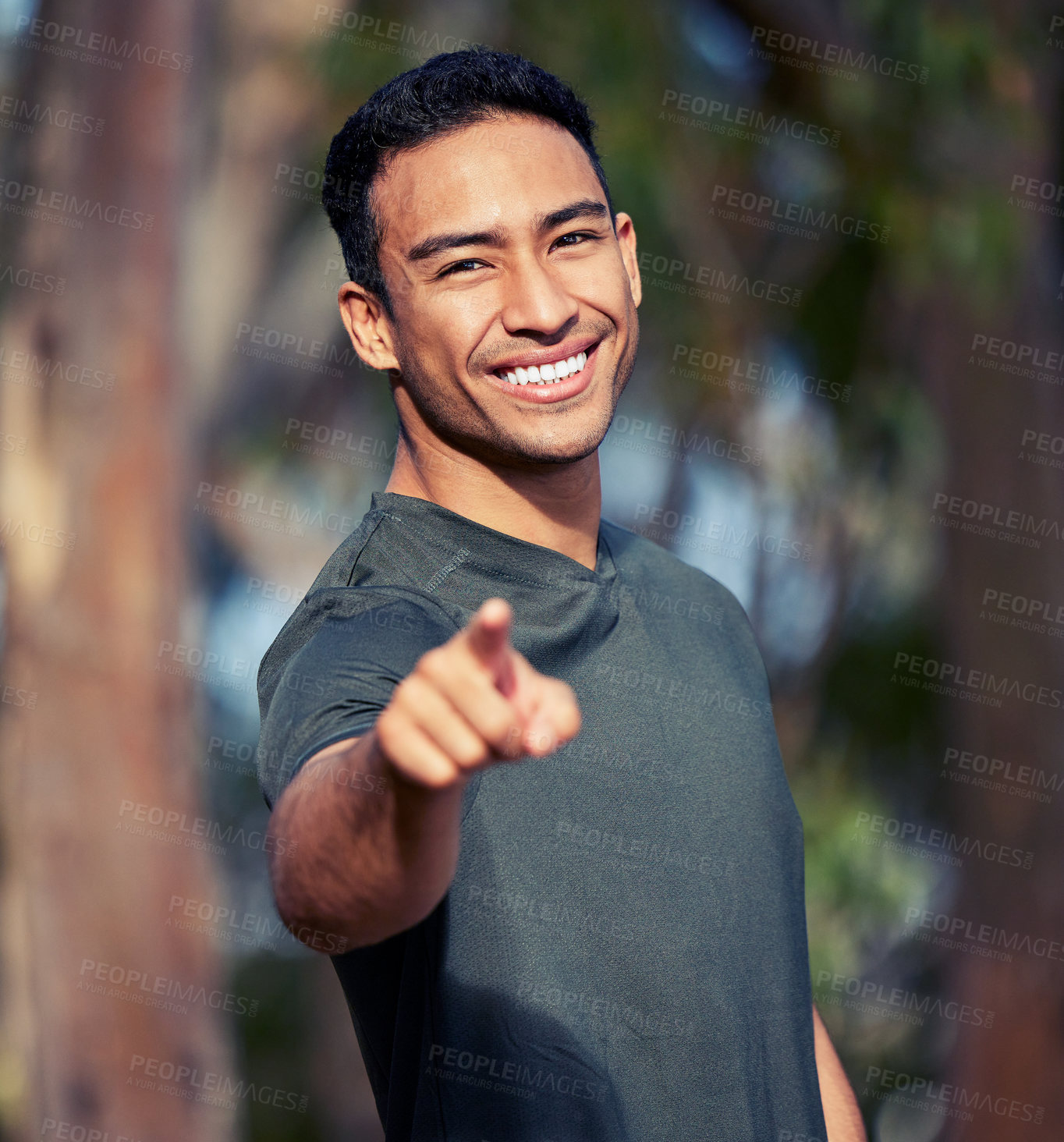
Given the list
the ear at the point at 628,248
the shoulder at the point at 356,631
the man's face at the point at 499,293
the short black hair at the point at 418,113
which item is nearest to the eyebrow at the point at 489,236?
the man's face at the point at 499,293

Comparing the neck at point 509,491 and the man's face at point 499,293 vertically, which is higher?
the man's face at point 499,293

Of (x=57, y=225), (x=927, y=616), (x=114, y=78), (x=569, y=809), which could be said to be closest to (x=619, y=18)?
(x=114, y=78)

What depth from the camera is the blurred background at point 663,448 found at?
19.1 ft

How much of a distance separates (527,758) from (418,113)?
1.08 meters

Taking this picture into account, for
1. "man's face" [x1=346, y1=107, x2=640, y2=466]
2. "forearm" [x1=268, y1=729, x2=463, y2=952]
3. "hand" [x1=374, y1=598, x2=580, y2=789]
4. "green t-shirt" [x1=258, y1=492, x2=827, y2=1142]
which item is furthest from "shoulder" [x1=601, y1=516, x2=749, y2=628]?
"hand" [x1=374, y1=598, x2=580, y2=789]

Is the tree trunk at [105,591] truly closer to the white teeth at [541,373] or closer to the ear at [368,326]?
the ear at [368,326]

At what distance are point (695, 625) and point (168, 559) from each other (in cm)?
421

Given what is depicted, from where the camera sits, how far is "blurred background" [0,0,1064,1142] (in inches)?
229

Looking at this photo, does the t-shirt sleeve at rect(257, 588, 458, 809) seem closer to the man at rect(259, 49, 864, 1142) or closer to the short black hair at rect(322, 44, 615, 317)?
the man at rect(259, 49, 864, 1142)

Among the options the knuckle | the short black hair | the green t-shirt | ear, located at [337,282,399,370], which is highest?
the short black hair

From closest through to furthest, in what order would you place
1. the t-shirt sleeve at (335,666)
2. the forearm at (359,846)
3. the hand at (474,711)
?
the hand at (474,711) → the forearm at (359,846) → the t-shirt sleeve at (335,666)

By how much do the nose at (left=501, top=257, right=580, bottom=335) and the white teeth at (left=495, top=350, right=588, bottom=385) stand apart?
0.05m

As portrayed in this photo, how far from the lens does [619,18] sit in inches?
276

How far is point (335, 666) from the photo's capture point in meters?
1.52
